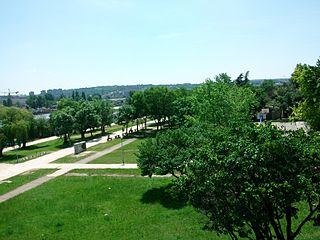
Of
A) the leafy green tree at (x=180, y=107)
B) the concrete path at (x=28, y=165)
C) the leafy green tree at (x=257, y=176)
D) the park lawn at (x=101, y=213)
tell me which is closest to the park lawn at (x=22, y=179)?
the concrete path at (x=28, y=165)

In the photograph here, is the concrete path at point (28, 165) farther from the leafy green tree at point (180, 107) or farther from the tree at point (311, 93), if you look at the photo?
the tree at point (311, 93)

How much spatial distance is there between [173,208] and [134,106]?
140ft

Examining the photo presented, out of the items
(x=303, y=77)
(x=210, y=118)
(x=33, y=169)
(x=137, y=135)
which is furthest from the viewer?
(x=137, y=135)

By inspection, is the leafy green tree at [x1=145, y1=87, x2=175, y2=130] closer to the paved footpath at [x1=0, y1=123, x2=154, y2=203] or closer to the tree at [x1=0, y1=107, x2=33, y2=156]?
the paved footpath at [x1=0, y1=123, x2=154, y2=203]

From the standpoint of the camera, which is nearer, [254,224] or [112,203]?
[254,224]

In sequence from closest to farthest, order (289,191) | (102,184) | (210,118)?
(289,191), (102,184), (210,118)

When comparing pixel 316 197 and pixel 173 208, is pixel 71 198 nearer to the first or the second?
pixel 173 208

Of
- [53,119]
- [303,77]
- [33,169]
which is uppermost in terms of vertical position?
[303,77]

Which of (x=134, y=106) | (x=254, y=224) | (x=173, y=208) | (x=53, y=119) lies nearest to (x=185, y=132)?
(x=173, y=208)

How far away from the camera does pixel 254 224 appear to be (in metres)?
10.2

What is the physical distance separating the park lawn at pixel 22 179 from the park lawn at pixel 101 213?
8.89 feet

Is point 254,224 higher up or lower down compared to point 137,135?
higher up

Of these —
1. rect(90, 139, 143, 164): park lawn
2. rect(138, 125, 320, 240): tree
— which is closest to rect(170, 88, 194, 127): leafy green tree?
rect(90, 139, 143, 164): park lawn

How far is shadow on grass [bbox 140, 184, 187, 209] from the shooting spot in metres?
24.2
